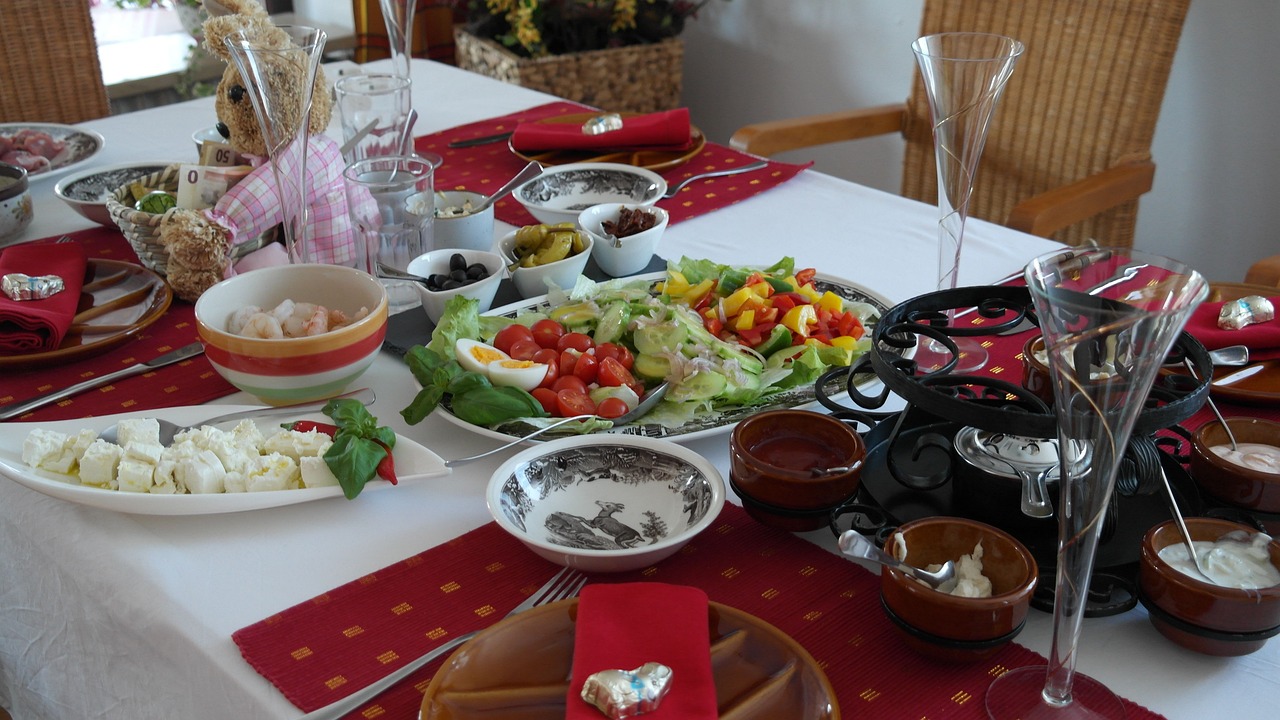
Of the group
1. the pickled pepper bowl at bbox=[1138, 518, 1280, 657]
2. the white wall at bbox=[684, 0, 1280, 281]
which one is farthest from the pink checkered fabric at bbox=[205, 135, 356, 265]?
the white wall at bbox=[684, 0, 1280, 281]

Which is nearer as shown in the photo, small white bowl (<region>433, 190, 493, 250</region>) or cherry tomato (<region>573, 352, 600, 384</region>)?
cherry tomato (<region>573, 352, 600, 384</region>)

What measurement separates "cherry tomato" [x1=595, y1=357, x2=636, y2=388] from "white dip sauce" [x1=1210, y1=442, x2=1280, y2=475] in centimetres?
48

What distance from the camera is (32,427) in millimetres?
902

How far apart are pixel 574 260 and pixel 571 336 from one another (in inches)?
7.5

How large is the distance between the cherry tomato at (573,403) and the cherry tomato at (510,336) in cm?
10

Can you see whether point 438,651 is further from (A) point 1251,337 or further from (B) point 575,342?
(A) point 1251,337

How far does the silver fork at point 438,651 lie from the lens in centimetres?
65

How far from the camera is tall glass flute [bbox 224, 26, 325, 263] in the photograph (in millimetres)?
1022

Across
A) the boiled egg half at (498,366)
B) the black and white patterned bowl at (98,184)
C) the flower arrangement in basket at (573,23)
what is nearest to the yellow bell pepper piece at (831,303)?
the boiled egg half at (498,366)

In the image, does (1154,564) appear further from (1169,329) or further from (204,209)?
(204,209)

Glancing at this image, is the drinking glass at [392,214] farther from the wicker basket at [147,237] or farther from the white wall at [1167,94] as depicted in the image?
the white wall at [1167,94]

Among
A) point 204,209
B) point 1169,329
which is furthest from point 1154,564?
point 204,209

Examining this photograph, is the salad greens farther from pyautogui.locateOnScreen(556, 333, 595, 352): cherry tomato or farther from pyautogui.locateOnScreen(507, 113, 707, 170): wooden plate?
pyautogui.locateOnScreen(507, 113, 707, 170): wooden plate

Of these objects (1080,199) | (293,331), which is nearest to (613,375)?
(293,331)
